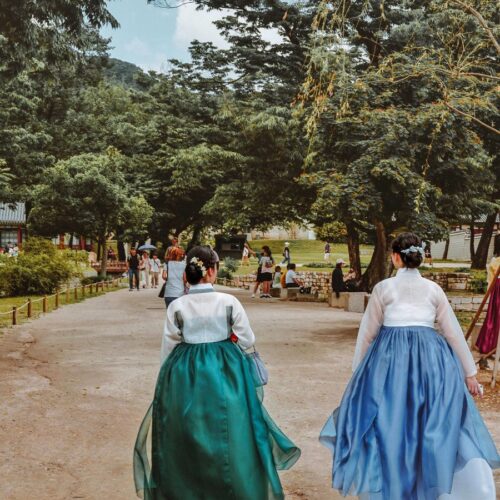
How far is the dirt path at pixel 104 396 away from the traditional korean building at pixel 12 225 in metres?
36.0

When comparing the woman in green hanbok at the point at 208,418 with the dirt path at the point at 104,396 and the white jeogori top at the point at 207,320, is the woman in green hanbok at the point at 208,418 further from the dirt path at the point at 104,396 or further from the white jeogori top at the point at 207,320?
→ the dirt path at the point at 104,396

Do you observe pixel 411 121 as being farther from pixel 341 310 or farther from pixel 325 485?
pixel 325 485

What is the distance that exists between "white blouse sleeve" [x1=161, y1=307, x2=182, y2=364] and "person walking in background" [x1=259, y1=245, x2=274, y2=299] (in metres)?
18.8

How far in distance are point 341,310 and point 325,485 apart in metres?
15.6

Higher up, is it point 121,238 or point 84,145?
point 84,145

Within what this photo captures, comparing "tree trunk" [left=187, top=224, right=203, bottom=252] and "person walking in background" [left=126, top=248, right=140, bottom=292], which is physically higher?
"tree trunk" [left=187, top=224, right=203, bottom=252]

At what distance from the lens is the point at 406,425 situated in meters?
4.36

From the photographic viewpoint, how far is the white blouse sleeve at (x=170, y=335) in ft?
14.8

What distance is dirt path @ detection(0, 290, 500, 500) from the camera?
515 cm

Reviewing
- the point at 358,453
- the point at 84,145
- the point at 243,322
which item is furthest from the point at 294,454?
the point at 84,145

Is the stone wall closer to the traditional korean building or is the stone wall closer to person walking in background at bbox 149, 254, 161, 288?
person walking in background at bbox 149, 254, 161, 288

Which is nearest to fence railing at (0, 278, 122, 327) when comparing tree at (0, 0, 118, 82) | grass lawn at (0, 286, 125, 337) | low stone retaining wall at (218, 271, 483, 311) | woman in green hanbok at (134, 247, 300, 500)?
grass lawn at (0, 286, 125, 337)

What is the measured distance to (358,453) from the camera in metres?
4.38

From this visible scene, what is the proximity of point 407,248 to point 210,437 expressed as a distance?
1748 millimetres
